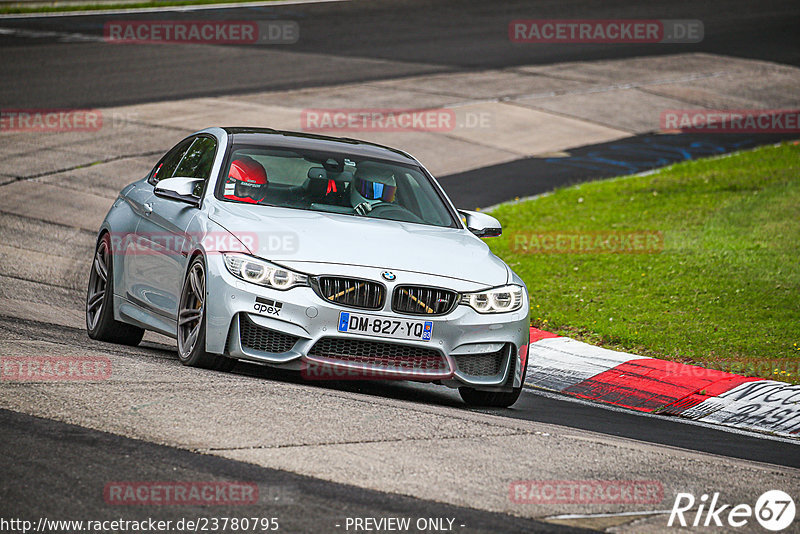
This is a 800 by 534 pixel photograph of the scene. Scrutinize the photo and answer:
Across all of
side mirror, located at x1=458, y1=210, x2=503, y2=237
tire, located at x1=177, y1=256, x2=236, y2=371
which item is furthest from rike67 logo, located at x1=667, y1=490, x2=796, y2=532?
side mirror, located at x1=458, y1=210, x2=503, y2=237

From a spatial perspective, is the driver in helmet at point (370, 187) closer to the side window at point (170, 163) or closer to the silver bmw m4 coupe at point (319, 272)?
the silver bmw m4 coupe at point (319, 272)

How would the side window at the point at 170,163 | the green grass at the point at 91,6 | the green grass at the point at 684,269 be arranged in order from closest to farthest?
the side window at the point at 170,163
the green grass at the point at 684,269
the green grass at the point at 91,6

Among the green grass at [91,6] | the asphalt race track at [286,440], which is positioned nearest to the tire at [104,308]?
the asphalt race track at [286,440]

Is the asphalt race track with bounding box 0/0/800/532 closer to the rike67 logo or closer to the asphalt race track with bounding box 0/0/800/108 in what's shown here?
the rike67 logo

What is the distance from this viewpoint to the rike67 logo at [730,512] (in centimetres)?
507

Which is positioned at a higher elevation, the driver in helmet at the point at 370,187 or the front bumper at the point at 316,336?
the driver in helmet at the point at 370,187

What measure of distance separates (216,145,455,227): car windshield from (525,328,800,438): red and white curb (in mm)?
1850

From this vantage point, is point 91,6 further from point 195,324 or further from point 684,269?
point 195,324

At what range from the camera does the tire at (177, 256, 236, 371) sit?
7289mm

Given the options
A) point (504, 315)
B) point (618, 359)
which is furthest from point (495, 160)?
point (504, 315)

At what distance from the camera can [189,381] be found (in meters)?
6.73

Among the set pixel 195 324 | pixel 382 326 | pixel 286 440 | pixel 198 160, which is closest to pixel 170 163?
pixel 198 160

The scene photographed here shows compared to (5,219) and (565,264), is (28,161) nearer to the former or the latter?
(5,219)

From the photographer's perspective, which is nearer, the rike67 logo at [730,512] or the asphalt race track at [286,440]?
the asphalt race track at [286,440]
